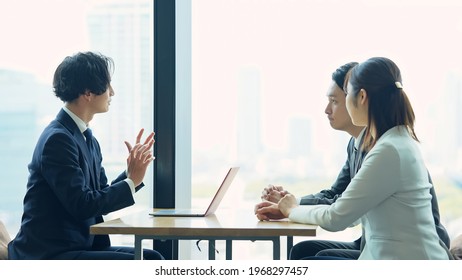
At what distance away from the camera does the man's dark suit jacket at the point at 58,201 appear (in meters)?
2.42

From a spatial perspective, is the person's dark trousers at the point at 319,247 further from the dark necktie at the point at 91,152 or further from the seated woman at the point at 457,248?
the dark necktie at the point at 91,152

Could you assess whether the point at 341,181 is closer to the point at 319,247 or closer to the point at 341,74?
the point at 319,247

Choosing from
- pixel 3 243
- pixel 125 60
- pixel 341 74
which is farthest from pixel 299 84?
pixel 3 243

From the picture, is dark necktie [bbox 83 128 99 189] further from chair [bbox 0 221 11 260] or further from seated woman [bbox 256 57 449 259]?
seated woman [bbox 256 57 449 259]

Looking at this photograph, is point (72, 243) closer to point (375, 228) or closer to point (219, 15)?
point (375, 228)

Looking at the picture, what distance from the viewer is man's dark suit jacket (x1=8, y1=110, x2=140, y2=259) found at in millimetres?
2416

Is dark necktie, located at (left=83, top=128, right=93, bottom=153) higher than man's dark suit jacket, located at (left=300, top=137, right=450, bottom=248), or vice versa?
dark necktie, located at (left=83, top=128, right=93, bottom=153)

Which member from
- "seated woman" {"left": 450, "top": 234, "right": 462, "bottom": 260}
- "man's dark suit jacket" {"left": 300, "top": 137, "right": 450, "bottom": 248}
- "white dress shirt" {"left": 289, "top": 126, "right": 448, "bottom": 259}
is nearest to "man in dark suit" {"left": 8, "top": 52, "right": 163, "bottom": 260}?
"man's dark suit jacket" {"left": 300, "top": 137, "right": 450, "bottom": 248}

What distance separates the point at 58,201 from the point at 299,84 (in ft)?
5.37

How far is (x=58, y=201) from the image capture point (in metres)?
2.48

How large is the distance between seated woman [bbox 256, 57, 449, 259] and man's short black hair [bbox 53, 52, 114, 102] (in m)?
1.06

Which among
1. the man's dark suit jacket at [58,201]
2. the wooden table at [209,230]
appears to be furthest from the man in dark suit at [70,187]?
the wooden table at [209,230]

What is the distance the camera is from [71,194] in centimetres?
240

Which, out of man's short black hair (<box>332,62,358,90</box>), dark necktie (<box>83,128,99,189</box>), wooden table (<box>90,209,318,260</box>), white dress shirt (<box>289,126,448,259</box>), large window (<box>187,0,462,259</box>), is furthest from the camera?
large window (<box>187,0,462,259</box>)
